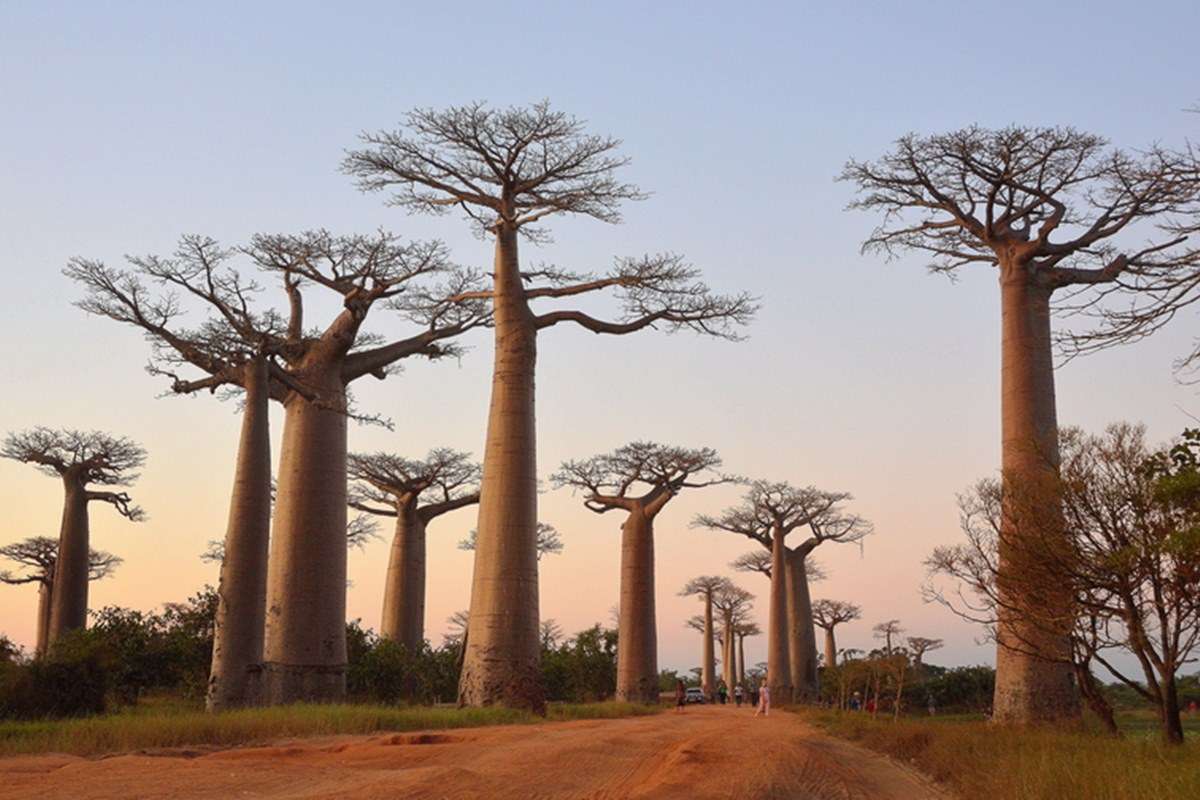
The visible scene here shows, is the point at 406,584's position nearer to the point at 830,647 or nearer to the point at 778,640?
the point at 778,640

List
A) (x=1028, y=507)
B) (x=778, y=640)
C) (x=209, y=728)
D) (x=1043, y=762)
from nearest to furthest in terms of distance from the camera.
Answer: (x=1043, y=762), (x=209, y=728), (x=1028, y=507), (x=778, y=640)

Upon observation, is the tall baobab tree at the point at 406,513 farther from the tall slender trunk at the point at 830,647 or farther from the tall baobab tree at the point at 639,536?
the tall slender trunk at the point at 830,647

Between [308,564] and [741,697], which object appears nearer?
[308,564]

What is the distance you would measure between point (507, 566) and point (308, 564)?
3.06 m

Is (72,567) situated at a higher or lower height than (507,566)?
higher

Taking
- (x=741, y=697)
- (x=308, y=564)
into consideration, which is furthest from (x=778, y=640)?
(x=308, y=564)

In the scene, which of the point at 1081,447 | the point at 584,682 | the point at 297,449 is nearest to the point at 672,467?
the point at 584,682

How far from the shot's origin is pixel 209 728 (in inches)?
395

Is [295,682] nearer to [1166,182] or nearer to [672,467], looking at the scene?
[1166,182]

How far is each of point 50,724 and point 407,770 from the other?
4643 mm

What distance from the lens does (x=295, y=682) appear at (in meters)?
16.2

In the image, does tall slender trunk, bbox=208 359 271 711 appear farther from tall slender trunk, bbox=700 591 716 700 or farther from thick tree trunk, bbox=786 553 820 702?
tall slender trunk, bbox=700 591 716 700

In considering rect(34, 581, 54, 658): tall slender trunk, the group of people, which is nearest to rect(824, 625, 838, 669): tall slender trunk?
the group of people

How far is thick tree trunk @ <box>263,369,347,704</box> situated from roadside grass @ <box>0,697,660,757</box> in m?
3.37
